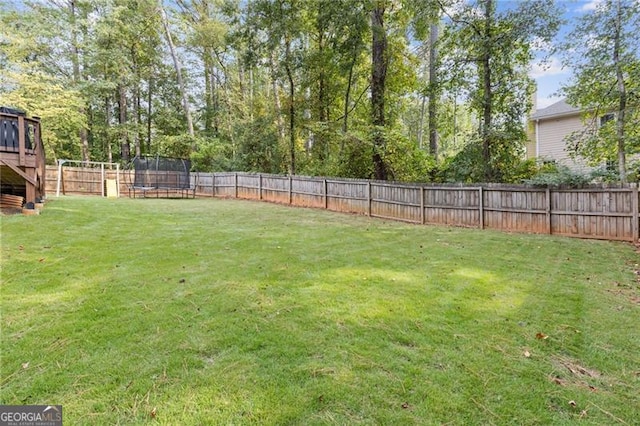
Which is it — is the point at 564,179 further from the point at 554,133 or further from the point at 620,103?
the point at 554,133

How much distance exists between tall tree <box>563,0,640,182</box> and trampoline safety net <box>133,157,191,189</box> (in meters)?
15.1

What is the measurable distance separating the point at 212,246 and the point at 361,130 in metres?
8.79

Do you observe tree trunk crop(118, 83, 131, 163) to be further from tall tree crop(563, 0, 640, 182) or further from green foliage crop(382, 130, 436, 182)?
tall tree crop(563, 0, 640, 182)

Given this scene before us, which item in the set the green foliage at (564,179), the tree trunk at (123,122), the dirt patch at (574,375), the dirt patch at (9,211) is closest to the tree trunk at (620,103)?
the green foliage at (564,179)

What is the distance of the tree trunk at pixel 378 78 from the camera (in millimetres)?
12133

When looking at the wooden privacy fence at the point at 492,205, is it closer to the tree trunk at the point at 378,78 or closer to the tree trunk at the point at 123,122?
the tree trunk at the point at 378,78

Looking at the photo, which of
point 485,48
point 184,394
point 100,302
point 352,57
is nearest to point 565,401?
point 184,394

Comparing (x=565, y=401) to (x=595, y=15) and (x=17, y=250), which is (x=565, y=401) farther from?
(x=595, y=15)

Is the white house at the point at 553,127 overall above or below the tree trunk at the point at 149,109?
below

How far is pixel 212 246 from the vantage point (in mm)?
5484

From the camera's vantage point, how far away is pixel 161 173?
634 inches

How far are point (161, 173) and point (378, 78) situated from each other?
34.8 feet

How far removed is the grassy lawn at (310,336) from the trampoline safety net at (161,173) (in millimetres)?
11130

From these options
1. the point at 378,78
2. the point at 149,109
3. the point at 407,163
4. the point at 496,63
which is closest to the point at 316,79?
the point at 378,78
